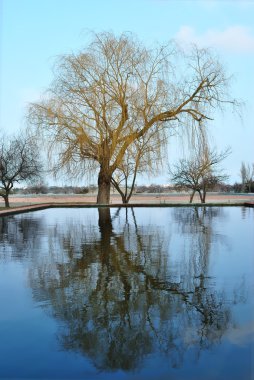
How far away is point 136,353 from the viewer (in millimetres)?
3178

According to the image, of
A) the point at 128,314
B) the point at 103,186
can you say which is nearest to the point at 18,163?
the point at 103,186

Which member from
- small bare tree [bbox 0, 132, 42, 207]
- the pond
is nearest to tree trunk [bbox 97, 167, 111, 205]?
small bare tree [bbox 0, 132, 42, 207]

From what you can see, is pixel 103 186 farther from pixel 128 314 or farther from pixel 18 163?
pixel 128 314

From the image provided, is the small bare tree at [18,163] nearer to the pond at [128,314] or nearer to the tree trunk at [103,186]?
the tree trunk at [103,186]

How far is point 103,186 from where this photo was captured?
2330 cm

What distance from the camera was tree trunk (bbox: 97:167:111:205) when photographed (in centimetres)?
2232

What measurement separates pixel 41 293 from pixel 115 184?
887 inches

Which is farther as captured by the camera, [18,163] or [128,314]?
[18,163]

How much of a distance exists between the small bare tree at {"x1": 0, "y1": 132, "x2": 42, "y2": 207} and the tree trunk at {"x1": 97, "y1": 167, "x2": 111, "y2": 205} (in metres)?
5.05

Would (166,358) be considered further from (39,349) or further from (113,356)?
(39,349)

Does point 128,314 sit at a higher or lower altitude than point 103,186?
lower

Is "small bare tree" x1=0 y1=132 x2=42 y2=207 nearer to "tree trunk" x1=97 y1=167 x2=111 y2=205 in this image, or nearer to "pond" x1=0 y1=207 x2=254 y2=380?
"tree trunk" x1=97 y1=167 x2=111 y2=205

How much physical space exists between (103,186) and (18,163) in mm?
6439

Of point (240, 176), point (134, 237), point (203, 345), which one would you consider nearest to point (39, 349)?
point (203, 345)
